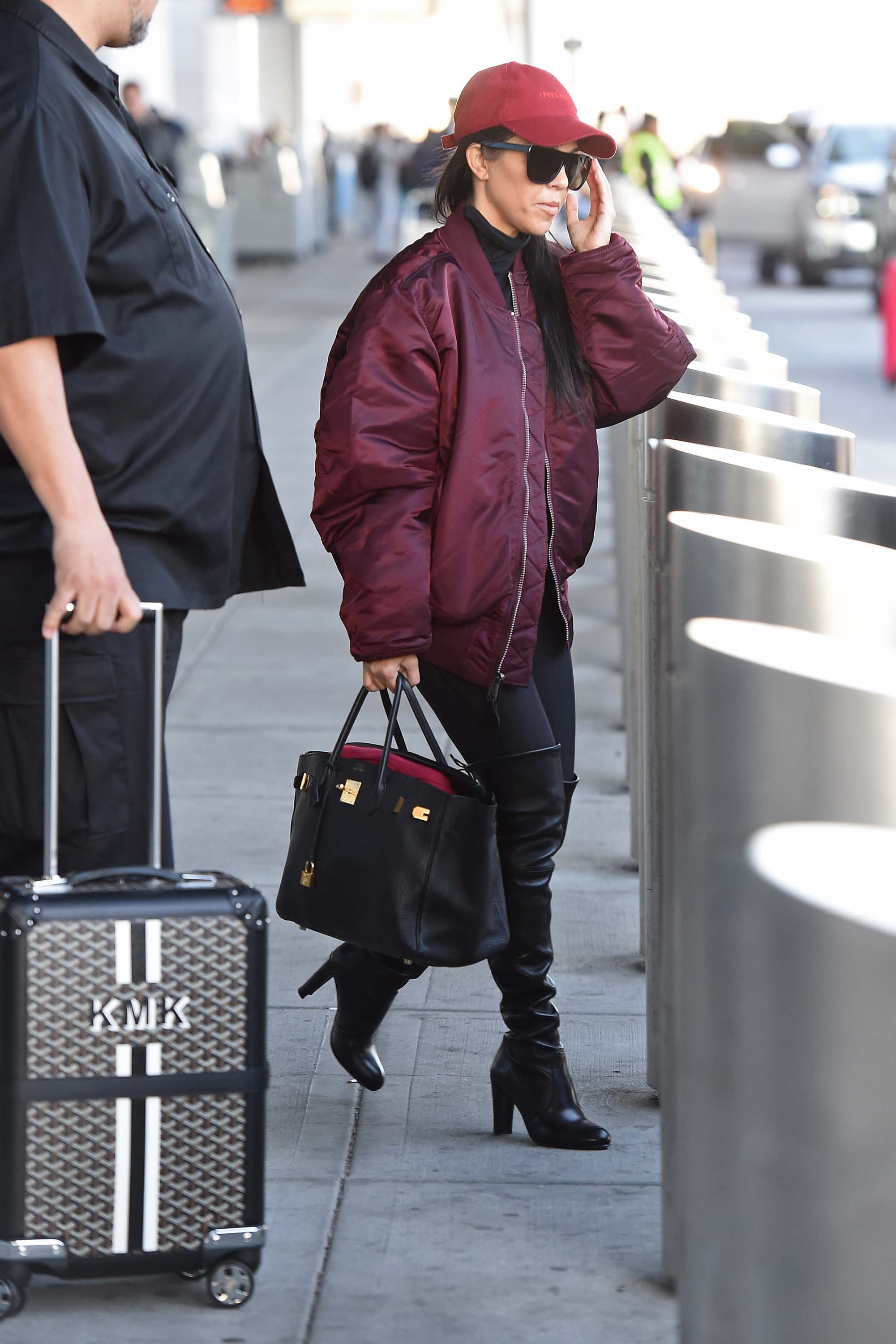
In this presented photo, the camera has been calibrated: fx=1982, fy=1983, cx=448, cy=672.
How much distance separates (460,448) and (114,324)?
0.62 m

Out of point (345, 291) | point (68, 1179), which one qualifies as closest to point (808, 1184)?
point (68, 1179)

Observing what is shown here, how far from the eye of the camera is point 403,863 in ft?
10.6

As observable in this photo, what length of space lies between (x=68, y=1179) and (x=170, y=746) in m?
3.50

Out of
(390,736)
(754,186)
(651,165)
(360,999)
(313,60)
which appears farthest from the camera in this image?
(313,60)

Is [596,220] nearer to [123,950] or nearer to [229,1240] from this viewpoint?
[123,950]

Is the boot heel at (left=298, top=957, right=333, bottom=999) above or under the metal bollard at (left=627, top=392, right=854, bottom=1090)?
under

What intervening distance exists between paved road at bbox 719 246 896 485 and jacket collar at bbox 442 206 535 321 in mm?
7155

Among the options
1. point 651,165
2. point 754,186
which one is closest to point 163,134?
point 754,186

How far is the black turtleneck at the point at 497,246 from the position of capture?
3309mm

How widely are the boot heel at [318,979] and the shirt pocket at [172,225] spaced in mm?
1343

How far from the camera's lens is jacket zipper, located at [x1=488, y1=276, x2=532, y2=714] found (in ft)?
10.6

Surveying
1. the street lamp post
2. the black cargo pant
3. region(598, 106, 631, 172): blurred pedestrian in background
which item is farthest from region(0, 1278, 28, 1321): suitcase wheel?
region(598, 106, 631, 172): blurred pedestrian in background

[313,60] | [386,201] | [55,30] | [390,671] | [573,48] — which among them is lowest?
[386,201]

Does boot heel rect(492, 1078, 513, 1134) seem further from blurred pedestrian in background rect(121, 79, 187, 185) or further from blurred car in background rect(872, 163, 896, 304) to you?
blurred pedestrian in background rect(121, 79, 187, 185)
